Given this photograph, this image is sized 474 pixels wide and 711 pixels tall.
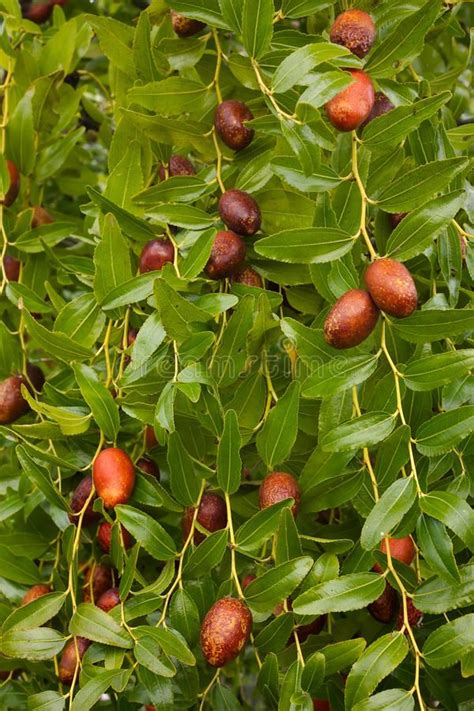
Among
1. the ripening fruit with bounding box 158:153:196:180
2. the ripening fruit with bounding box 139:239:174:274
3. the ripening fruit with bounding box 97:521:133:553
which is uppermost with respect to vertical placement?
the ripening fruit with bounding box 158:153:196:180

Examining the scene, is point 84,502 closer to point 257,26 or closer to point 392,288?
point 392,288

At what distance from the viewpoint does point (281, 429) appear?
0.98m

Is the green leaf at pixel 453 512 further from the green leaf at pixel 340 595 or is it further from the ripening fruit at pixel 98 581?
the ripening fruit at pixel 98 581

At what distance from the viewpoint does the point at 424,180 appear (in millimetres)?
944

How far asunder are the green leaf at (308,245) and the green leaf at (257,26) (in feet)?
0.79

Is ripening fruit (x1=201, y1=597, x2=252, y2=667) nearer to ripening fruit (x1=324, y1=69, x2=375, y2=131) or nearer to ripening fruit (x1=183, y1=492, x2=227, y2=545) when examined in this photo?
ripening fruit (x1=183, y1=492, x2=227, y2=545)

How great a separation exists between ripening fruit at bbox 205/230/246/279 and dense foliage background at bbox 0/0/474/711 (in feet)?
0.07

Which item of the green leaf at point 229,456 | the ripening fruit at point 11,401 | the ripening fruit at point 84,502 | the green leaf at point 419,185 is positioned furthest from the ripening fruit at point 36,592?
the green leaf at point 419,185

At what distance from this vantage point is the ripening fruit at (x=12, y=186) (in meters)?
1.36

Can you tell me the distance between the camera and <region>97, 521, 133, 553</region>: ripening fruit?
1.06 meters

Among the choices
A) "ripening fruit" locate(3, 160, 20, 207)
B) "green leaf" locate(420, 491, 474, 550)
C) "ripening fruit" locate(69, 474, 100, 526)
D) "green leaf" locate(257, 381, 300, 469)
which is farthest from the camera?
"ripening fruit" locate(3, 160, 20, 207)

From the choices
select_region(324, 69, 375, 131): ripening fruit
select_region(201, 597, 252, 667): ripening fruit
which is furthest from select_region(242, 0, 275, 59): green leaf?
select_region(201, 597, 252, 667): ripening fruit

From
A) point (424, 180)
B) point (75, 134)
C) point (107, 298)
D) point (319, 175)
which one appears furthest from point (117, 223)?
point (75, 134)

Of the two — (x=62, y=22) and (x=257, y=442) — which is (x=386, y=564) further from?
(x=62, y=22)
